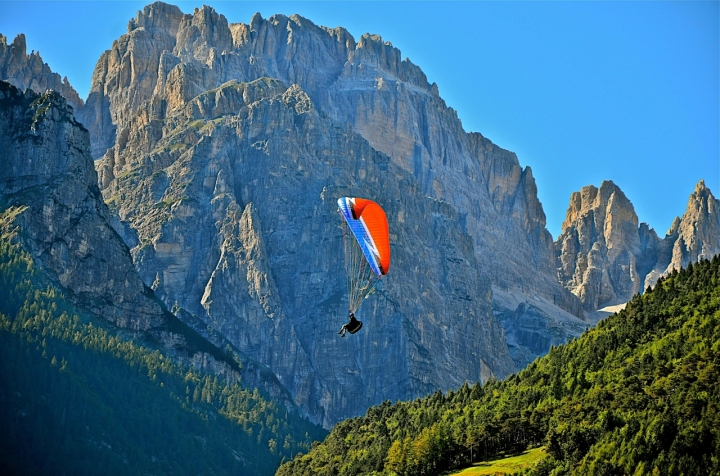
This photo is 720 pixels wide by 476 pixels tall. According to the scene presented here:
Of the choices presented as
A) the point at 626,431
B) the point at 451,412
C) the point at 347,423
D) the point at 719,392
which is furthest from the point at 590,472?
the point at 347,423

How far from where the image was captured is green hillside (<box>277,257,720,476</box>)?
137750mm

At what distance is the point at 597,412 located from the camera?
493ft

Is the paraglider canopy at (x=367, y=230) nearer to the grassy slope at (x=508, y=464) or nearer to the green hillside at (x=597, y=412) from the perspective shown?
the grassy slope at (x=508, y=464)

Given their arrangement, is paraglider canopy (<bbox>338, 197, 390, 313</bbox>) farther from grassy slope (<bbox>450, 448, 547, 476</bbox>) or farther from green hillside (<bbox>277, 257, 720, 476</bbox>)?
green hillside (<bbox>277, 257, 720, 476</bbox>)

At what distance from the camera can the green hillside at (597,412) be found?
13775cm

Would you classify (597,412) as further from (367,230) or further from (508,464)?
(367,230)

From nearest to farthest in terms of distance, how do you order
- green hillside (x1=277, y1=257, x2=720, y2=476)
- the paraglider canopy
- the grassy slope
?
the paraglider canopy → green hillside (x1=277, y1=257, x2=720, y2=476) → the grassy slope

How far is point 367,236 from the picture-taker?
135 meters

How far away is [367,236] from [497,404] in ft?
148

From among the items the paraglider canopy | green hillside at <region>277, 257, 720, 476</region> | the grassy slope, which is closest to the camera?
the paraglider canopy

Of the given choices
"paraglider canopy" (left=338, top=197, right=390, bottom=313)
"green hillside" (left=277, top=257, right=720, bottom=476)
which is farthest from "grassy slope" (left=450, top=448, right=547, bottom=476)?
"paraglider canopy" (left=338, top=197, right=390, bottom=313)

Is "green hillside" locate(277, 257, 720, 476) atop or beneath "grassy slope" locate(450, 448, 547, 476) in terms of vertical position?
atop

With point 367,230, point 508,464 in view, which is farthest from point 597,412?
point 367,230

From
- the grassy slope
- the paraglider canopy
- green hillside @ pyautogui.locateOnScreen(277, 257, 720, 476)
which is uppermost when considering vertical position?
the paraglider canopy
